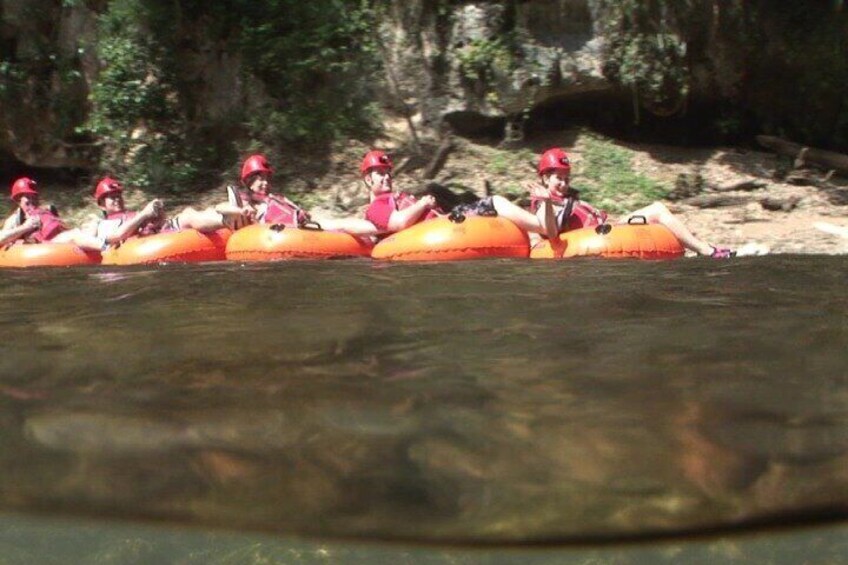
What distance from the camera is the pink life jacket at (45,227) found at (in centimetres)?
914

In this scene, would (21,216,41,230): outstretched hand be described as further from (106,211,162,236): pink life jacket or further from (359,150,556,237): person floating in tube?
(359,150,556,237): person floating in tube

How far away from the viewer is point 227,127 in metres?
13.0

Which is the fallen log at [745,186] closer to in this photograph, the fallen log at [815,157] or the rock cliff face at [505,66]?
the fallen log at [815,157]

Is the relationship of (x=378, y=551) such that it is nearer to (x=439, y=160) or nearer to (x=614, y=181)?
(x=614, y=181)

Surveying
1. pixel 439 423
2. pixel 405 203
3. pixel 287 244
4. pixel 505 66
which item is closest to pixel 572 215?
pixel 405 203

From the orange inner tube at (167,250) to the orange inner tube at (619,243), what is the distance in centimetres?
278

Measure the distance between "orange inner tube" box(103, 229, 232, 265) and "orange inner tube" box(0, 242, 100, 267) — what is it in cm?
30

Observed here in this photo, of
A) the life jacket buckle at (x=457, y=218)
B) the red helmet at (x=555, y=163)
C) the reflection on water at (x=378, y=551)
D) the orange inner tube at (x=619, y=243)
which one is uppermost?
the red helmet at (x=555, y=163)

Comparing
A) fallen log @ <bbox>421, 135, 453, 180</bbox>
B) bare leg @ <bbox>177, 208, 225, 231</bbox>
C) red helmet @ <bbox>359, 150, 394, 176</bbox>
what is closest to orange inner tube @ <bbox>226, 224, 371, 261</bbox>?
bare leg @ <bbox>177, 208, 225, 231</bbox>

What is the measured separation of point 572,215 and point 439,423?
5.69m

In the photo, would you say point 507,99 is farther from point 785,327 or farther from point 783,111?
point 785,327

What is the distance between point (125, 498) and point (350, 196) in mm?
10612

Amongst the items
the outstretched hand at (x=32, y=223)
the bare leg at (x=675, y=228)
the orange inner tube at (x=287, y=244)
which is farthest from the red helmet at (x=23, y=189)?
the bare leg at (x=675, y=228)

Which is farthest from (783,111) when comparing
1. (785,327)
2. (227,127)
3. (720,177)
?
(785,327)
